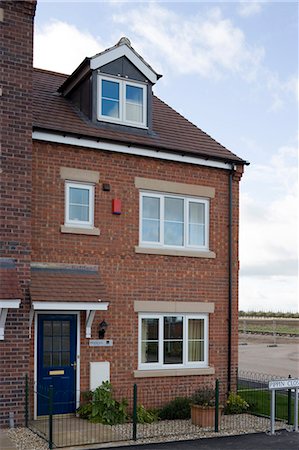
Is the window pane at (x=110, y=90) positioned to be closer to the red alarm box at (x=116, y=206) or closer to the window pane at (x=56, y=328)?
the red alarm box at (x=116, y=206)

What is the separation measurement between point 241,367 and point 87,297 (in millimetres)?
14552

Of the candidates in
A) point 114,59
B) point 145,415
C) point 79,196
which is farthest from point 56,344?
point 114,59

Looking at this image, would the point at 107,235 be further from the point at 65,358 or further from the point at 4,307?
the point at 4,307

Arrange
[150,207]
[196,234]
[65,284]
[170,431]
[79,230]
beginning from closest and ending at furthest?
[170,431] < [65,284] < [79,230] < [150,207] < [196,234]

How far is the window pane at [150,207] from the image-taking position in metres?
15.1

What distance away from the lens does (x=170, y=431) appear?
1266 centimetres

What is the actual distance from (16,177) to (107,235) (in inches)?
110

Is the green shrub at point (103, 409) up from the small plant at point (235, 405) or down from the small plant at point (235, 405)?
up

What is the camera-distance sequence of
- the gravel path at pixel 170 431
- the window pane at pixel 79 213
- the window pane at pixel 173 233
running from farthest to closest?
the window pane at pixel 173 233 < the window pane at pixel 79 213 < the gravel path at pixel 170 431

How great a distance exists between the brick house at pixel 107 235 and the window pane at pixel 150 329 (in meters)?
0.03

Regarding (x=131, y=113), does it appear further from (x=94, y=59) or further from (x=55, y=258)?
(x=55, y=258)

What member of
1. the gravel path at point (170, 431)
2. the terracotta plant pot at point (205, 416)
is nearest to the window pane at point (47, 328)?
the gravel path at point (170, 431)

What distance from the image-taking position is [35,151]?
13711mm

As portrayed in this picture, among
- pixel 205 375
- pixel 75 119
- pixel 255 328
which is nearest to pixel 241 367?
pixel 205 375
